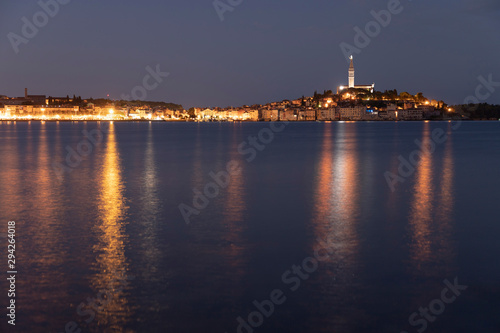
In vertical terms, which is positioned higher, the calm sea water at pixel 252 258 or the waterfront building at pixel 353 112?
the waterfront building at pixel 353 112

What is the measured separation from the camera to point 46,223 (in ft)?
32.7

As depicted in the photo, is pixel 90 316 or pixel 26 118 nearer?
pixel 90 316

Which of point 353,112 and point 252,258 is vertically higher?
point 353,112

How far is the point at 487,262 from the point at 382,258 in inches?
64.4

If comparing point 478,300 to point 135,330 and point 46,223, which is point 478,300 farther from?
point 46,223

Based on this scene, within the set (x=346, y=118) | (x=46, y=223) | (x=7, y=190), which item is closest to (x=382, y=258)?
(x=46, y=223)

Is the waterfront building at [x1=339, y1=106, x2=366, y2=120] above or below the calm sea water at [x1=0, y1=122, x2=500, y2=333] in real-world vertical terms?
above

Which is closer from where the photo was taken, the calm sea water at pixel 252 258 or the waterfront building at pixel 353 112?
the calm sea water at pixel 252 258

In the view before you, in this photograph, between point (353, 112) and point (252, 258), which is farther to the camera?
point (353, 112)

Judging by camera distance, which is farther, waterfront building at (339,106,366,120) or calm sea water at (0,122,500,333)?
waterfront building at (339,106,366,120)

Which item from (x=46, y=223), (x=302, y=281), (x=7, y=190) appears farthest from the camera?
(x=7, y=190)

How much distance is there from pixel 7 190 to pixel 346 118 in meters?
152

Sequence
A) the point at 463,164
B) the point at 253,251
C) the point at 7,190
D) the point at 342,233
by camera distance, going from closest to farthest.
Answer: the point at 253,251 < the point at 342,233 < the point at 7,190 < the point at 463,164

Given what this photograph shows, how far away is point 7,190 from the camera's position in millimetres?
14391
